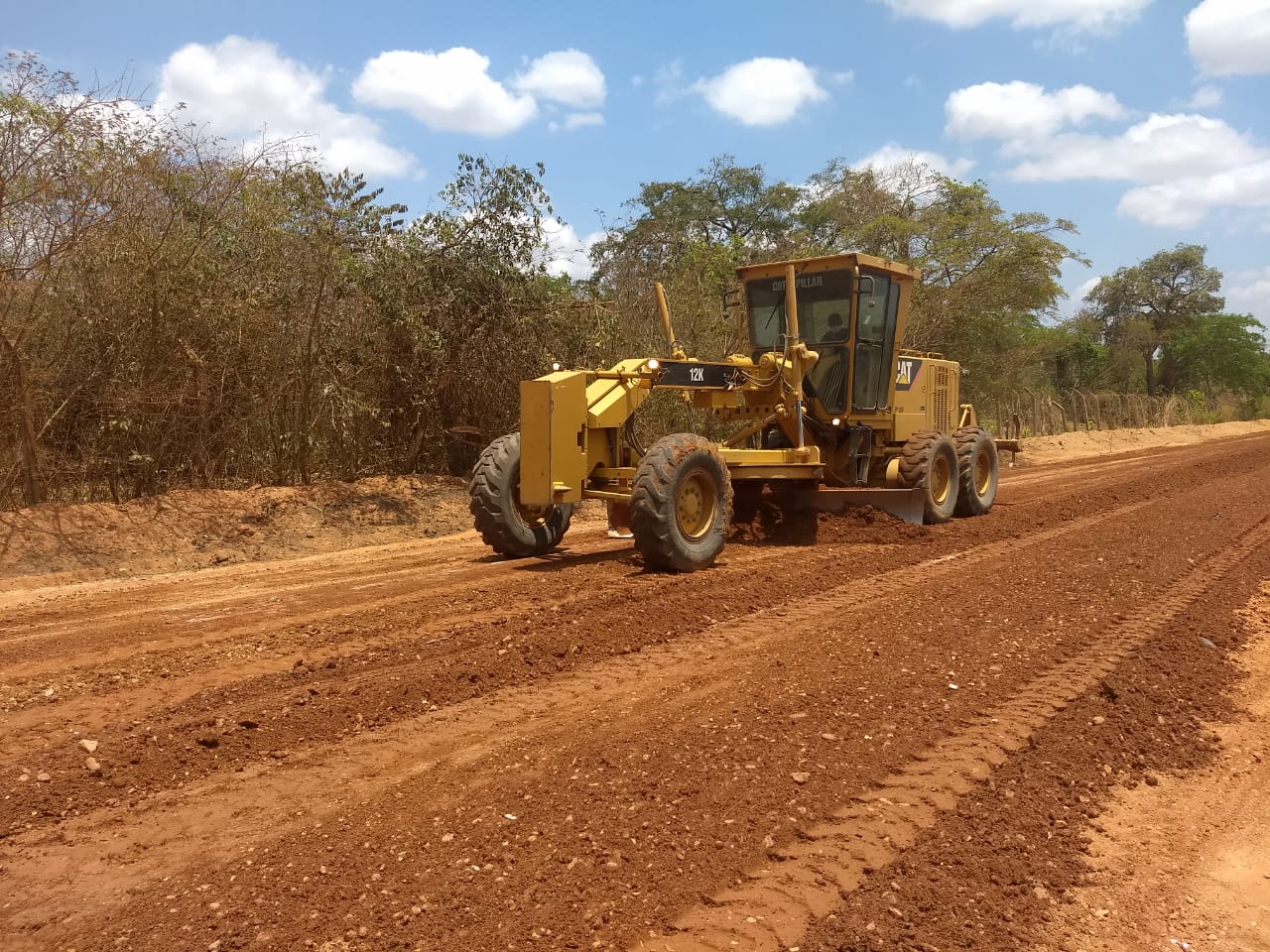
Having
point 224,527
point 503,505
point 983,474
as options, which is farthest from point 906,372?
point 224,527

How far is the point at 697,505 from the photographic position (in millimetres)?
7992

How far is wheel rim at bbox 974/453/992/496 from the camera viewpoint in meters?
12.2

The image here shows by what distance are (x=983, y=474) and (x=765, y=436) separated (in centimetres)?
356

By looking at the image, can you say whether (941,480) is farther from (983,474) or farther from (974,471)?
(983,474)

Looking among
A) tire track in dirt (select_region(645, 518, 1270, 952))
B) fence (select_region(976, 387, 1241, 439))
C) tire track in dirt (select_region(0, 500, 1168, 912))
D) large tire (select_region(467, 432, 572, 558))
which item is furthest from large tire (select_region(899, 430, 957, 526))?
fence (select_region(976, 387, 1241, 439))

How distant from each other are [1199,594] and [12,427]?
10467 mm

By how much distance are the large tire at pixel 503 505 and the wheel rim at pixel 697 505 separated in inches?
53.0

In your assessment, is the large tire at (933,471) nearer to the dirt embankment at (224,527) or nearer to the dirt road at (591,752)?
the dirt embankment at (224,527)

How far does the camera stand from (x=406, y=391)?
12828 mm

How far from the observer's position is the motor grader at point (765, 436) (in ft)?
24.8

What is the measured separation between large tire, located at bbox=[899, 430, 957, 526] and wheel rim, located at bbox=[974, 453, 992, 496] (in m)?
1.22

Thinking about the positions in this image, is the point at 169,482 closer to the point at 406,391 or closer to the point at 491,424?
the point at 406,391

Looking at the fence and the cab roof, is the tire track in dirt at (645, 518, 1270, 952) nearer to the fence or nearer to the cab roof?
the cab roof

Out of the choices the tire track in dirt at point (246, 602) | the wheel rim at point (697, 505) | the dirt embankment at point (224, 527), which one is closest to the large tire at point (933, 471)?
the dirt embankment at point (224, 527)
